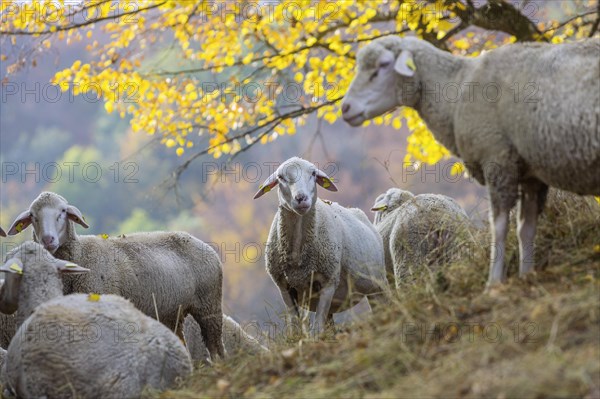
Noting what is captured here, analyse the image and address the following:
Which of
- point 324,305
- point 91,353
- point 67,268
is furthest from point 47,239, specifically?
point 324,305

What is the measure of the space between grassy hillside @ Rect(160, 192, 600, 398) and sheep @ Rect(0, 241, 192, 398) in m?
0.24

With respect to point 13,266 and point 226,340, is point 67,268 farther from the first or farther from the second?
point 226,340

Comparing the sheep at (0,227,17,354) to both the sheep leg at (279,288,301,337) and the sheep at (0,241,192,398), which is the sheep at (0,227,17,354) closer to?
the sheep at (0,241,192,398)

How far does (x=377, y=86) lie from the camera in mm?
6430

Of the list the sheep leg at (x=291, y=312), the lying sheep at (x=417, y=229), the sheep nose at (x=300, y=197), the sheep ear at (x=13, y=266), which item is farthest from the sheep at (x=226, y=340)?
the sheep ear at (x=13, y=266)

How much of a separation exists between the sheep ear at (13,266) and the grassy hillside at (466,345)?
163 centimetres

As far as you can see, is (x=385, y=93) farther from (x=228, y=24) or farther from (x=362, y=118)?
(x=228, y=24)

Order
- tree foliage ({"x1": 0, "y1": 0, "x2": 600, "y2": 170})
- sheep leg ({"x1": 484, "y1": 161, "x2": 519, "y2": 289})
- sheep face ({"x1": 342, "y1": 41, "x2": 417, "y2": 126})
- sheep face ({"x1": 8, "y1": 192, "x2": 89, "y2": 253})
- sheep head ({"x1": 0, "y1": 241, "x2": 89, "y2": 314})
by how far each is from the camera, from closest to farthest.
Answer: sheep leg ({"x1": 484, "y1": 161, "x2": 519, "y2": 289}), sheep face ({"x1": 342, "y1": 41, "x2": 417, "y2": 126}), sheep head ({"x1": 0, "y1": 241, "x2": 89, "y2": 314}), sheep face ({"x1": 8, "y1": 192, "x2": 89, "y2": 253}), tree foliage ({"x1": 0, "y1": 0, "x2": 600, "y2": 170})

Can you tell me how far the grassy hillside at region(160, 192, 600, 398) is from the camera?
4.68m

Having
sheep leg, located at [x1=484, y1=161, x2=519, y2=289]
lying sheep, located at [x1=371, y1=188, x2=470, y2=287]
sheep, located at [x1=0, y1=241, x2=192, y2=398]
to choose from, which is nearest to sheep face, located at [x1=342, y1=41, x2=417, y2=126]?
sheep leg, located at [x1=484, y1=161, x2=519, y2=289]

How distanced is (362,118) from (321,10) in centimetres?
538

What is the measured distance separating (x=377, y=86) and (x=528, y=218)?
1374 millimetres

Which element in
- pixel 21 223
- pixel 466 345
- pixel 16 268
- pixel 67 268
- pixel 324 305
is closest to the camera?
pixel 466 345

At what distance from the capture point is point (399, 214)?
31.9ft
